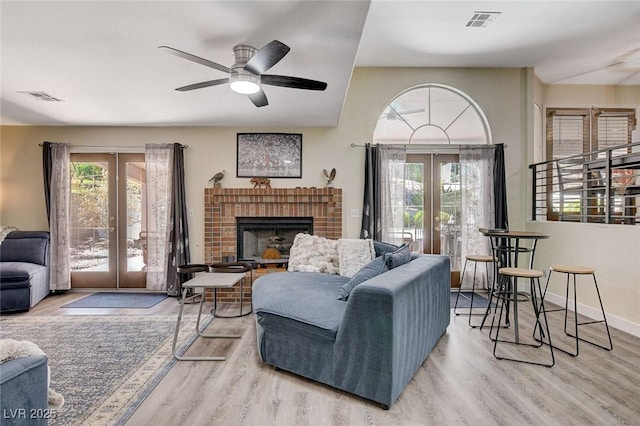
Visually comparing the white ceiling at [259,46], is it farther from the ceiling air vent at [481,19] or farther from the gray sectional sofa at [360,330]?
the gray sectional sofa at [360,330]

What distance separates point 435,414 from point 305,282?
5.07 ft

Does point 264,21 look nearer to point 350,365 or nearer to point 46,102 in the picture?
point 350,365

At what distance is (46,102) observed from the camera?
12.4ft

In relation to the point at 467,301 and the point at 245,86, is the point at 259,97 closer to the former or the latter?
the point at 245,86

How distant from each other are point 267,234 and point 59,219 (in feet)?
9.72

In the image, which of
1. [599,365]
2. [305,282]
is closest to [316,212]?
[305,282]

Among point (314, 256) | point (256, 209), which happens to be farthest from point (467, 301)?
point (256, 209)

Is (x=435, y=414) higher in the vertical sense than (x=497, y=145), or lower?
lower

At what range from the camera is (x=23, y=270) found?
3.94 metres

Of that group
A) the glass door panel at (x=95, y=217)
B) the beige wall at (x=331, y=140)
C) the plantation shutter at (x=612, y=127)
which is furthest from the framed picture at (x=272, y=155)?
the plantation shutter at (x=612, y=127)

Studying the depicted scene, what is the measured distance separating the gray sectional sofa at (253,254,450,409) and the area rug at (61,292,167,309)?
2356 millimetres

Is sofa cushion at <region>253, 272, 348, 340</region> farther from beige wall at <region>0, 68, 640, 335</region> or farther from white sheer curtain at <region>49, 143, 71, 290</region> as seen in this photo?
white sheer curtain at <region>49, 143, 71, 290</region>

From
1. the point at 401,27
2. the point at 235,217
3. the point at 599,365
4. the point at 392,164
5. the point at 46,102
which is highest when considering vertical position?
the point at 401,27

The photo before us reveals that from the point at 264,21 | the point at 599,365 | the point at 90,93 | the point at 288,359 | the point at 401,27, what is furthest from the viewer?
the point at 401,27
